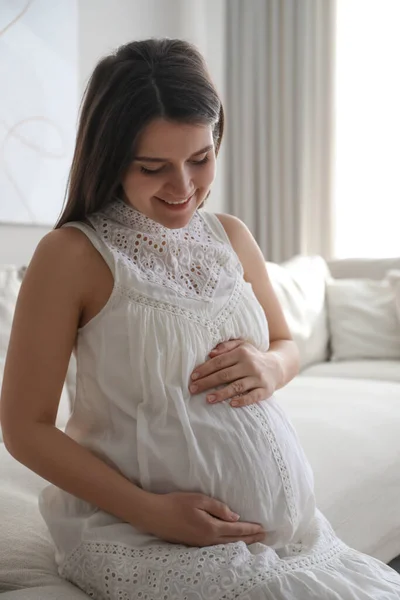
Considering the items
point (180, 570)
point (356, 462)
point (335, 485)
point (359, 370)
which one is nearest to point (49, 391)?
point (180, 570)

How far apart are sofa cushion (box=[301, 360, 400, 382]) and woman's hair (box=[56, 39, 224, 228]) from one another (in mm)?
1908

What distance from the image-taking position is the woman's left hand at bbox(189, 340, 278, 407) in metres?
1.06

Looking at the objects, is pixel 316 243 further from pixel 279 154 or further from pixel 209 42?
pixel 209 42

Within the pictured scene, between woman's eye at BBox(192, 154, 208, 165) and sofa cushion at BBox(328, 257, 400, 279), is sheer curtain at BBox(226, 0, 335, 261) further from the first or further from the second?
woman's eye at BBox(192, 154, 208, 165)

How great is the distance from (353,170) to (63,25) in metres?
1.89

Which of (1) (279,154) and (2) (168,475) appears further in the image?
(1) (279,154)

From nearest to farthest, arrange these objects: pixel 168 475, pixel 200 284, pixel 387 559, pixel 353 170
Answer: pixel 168 475 → pixel 200 284 → pixel 387 559 → pixel 353 170

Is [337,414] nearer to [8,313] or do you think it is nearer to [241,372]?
[8,313]

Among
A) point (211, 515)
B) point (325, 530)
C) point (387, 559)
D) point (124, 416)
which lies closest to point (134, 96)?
point (124, 416)

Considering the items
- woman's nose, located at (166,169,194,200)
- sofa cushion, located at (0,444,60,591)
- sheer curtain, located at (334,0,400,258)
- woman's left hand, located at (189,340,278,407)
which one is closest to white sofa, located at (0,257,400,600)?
sofa cushion, located at (0,444,60,591)

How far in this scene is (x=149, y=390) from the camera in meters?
1.05

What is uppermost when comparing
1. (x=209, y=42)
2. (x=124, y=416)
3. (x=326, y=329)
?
(x=209, y=42)

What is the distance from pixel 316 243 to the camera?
4.50 metres

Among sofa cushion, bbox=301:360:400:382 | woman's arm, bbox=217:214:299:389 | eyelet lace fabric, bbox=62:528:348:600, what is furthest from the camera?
sofa cushion, bbox=301:360:400:382
